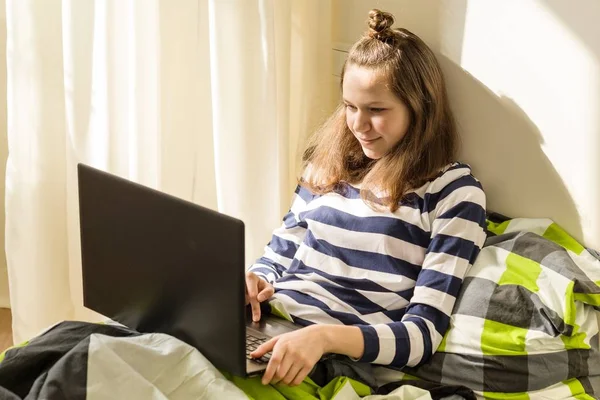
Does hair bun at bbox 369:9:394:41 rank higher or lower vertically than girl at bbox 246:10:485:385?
higher

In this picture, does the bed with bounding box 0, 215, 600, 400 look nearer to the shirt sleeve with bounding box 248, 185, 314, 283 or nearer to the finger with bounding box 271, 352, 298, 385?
the finger with bounding box 271, 352, 298, 385

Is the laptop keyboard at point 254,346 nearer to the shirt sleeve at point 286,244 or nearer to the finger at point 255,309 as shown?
the finger at point 255,309

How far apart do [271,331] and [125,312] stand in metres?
0.26

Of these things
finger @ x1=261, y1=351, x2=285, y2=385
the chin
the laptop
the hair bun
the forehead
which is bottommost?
finger @ x1=261, y1=351, x2=285, y2=385

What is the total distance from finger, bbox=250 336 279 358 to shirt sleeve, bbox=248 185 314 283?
1.24 feet

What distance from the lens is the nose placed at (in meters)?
1.58

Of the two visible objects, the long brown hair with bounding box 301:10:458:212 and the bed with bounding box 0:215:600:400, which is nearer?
the bed with bounding box 0:215:600:400

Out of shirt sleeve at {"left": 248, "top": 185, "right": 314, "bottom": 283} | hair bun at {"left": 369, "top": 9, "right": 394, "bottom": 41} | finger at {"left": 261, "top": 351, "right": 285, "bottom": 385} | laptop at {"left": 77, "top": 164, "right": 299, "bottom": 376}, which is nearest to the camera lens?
laptop at {"left": 77, "top": 164, "right": 299, "bottom": 376}

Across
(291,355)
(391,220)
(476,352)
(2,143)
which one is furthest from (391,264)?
(2,143)

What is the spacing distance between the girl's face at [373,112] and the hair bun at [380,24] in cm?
8

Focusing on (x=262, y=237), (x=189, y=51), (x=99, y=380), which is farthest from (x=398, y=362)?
(x=189, y=51)

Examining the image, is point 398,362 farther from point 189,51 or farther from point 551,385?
point 189,51

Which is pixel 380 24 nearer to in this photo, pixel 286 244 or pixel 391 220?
pixel 391 220

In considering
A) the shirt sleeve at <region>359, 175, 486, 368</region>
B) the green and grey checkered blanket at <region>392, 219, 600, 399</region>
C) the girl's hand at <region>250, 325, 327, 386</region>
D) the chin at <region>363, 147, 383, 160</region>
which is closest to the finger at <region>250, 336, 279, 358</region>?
the girl's hand at <region>250, 325, 327, 386</region>
